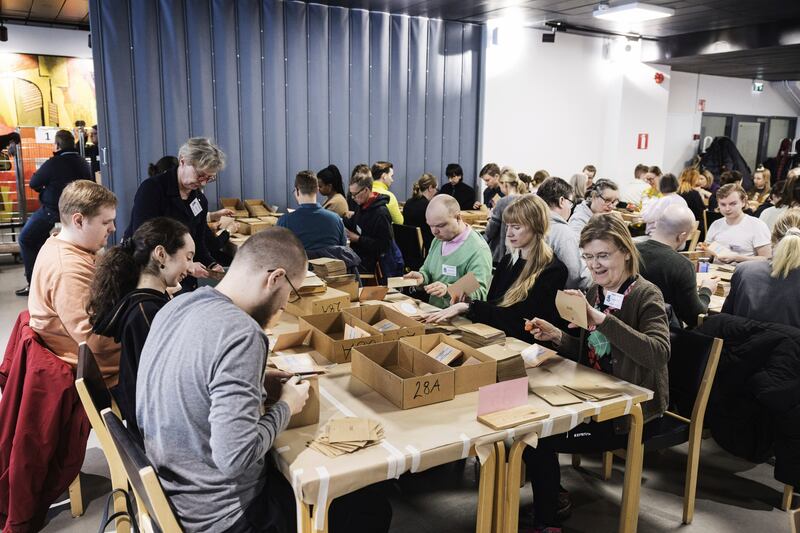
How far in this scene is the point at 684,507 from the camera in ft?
8.91

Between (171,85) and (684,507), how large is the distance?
19.7ft

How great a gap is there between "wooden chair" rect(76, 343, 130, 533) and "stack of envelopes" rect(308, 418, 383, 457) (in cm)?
54

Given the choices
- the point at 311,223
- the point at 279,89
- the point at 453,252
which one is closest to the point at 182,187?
the point at 311,223

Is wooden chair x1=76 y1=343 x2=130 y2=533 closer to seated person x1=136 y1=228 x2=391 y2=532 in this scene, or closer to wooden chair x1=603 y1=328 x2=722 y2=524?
seated person x1=136 y1=228 x2=391 y2=532

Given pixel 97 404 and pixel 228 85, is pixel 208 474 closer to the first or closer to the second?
pixel 97 404

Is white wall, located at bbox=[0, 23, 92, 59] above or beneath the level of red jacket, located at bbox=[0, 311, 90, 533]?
above

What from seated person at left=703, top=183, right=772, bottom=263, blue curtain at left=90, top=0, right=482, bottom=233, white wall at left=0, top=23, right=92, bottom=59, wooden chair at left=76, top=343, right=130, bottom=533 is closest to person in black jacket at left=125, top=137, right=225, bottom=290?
wooden chair at left=76, top=343, right=130, bottom=533

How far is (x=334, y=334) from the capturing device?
2.76 m

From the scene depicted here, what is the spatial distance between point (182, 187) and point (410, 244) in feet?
7.71

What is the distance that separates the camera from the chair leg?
2721 millimetres

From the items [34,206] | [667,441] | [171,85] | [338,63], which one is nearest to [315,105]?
[338,63]

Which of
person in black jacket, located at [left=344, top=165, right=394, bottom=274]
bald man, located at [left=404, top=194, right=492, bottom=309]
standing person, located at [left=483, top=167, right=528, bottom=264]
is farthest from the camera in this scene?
person in black jacket, located at [left=344, top=165, right=394, bottom=274]

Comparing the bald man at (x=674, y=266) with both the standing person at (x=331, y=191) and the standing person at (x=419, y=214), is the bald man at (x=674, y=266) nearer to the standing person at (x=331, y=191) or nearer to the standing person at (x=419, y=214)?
the standing person at (x=419, y=214)

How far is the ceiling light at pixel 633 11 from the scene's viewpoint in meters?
6.96
